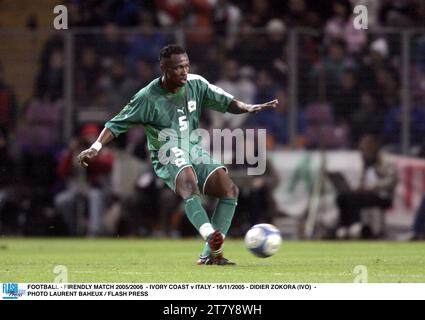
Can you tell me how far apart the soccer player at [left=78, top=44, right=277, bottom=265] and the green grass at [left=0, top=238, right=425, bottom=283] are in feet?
2.23

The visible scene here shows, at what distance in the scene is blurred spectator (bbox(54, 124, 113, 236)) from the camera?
19.6 metres

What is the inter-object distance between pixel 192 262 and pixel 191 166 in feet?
4.38

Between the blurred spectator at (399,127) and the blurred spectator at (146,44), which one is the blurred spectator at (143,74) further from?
the blurred spectator at (399,127)

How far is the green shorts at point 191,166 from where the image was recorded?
38.9ft

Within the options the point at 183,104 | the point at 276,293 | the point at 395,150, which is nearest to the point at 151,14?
the point at 395,150

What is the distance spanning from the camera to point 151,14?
2150 centimetres

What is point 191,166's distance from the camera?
11.9m

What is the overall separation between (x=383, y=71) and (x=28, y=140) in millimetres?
6119

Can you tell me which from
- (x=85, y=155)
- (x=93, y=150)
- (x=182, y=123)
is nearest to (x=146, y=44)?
(x=182, y=123)

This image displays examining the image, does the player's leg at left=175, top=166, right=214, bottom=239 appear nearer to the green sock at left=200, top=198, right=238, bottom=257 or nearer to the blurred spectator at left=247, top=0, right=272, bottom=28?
the green sock at left=200, top=198, right=238, bottom=257

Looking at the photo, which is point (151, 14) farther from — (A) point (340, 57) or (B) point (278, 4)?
(A) point (340, 57)

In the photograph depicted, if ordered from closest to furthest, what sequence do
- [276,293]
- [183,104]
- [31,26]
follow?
1. [276,293]
2. [183,104]
3. [31,26]

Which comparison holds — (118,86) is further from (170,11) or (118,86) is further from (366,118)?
(366,118)

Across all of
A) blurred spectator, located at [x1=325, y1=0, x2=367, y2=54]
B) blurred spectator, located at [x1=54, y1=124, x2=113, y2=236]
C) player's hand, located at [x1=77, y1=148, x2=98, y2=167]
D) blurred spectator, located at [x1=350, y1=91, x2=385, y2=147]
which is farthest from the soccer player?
blurred spectator, located at [x1=325, y1=0, x2=367, y2=54]
